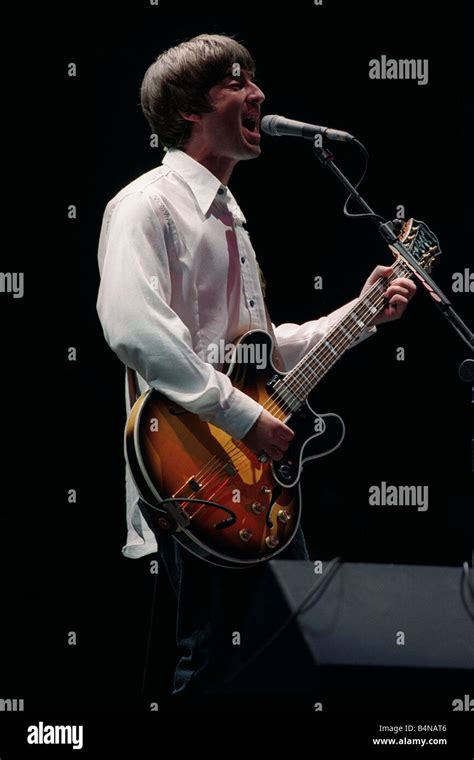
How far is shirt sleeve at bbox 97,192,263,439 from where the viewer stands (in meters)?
2.55

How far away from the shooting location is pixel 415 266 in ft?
9.29

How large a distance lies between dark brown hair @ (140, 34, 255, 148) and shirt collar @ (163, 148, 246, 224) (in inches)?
2.7

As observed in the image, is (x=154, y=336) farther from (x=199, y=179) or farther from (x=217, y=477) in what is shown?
(x=199, y=179)

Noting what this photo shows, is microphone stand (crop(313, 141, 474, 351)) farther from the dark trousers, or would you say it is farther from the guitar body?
the dark trousers

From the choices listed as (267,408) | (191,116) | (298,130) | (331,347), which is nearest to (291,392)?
(267,408)

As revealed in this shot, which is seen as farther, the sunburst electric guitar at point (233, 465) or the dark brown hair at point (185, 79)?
the dark brown hair at point (185, 79)

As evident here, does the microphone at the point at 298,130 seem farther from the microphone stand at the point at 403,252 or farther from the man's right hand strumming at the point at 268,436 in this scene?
the man's right hand strumming at the point at 268,436

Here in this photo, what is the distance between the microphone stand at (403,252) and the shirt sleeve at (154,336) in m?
0.50

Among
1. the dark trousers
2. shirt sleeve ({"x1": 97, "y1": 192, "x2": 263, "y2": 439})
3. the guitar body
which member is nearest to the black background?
the dark trousers

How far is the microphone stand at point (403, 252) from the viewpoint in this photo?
269 centimetres

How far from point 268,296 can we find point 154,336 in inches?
42.3

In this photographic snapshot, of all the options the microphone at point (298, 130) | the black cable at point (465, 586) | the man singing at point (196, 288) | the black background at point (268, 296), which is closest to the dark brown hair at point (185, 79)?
the man singing at point (196, 288)

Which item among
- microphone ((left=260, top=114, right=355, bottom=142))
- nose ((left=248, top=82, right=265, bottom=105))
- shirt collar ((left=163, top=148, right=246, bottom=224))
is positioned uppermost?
nose ((left=248, top=82, right=265, bottom=105))

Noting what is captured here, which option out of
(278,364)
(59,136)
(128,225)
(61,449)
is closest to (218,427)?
(278,364)
